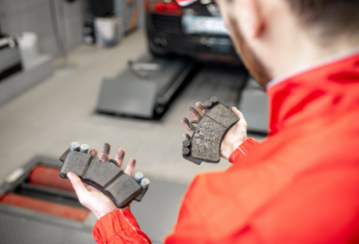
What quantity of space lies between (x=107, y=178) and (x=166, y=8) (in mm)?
2688

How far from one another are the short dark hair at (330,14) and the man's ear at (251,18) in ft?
0.18

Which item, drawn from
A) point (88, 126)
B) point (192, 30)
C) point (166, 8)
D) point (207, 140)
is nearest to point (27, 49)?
point (88, 126)

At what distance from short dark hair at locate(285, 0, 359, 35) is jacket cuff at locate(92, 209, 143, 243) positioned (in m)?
0.70

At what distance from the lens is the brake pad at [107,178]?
2.98ft

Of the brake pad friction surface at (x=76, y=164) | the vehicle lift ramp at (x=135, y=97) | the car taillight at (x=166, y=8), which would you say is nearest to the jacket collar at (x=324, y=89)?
the brake pad friction surface at (x=76, y=164)

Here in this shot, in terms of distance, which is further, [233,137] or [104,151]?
[233,137]

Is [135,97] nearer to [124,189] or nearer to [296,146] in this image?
[124,189]

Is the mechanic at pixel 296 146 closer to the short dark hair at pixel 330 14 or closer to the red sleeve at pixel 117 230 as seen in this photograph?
the short dark hair at pixel 330 14

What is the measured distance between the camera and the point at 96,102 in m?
3.08

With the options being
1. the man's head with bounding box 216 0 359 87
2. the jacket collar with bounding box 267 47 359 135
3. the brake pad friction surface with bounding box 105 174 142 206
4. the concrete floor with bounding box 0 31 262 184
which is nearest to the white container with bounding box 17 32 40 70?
the concrete floor with bounding box 0 31 262 184

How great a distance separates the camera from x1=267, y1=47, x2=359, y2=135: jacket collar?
49 cm

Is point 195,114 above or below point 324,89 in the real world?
below

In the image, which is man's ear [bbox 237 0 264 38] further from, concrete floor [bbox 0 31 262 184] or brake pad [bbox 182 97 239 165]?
concrete floor [bbox 0 31 262 184]

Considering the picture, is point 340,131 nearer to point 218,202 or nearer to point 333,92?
point 333,92
